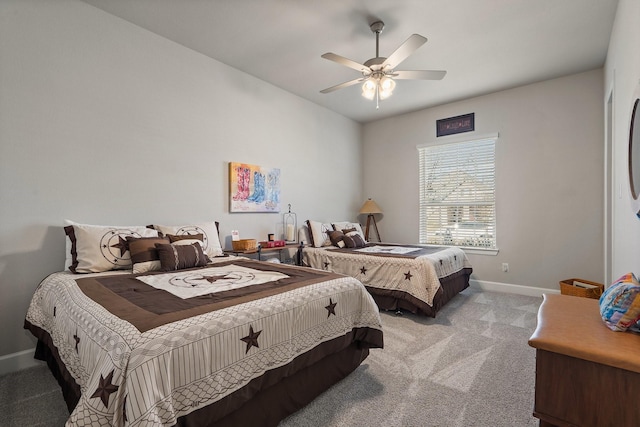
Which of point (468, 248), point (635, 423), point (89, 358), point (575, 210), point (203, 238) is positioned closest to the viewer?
point (635, 423)

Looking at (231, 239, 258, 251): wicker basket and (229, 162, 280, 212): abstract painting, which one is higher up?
(229, 162, 280, 212): abstract painting

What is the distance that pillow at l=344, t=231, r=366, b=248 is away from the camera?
168 inches

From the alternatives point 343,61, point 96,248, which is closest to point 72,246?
point 96,248

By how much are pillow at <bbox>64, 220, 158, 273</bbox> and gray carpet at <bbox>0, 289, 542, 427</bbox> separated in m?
0.81

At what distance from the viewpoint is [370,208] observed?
5426 mm

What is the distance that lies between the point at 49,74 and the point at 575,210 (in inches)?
224

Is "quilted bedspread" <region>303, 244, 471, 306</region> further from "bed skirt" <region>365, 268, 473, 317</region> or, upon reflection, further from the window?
the window

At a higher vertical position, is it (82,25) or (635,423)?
(82,25)

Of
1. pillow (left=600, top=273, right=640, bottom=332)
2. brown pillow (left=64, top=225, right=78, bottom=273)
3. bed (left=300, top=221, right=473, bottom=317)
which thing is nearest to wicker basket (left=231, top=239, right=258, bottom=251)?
bed (left=300, top=221, right=473, bottom=317)

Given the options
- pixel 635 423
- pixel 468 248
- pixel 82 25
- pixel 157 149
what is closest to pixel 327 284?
pixel 635 423

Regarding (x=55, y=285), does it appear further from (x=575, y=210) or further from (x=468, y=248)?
(x=575, y=210)

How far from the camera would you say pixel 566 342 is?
1.09 m

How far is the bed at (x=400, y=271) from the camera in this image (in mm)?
3170

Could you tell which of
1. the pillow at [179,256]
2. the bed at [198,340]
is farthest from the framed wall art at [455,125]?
the pillow at [179,256]
